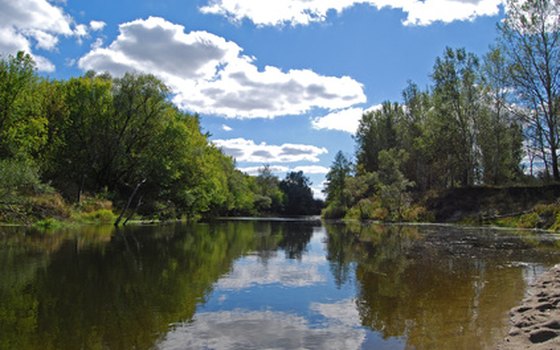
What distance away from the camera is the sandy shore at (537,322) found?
629 cm

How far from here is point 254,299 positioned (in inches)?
398

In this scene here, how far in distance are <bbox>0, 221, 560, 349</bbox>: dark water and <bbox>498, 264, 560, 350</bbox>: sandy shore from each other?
10.4 inches

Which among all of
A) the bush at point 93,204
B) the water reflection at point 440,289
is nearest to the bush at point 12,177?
the bush at point 93,204

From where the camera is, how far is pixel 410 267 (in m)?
14.9

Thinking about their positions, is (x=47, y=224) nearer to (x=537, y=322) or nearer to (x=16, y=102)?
(x=16, y=102)

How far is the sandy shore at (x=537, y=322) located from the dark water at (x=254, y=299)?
0.87ft

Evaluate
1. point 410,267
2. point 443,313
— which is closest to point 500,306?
point 443,313

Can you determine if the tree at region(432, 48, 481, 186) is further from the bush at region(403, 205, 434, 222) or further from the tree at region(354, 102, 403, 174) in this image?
the tree at region(354, 102, 403, 174)

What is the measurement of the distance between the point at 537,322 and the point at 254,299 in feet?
18.2

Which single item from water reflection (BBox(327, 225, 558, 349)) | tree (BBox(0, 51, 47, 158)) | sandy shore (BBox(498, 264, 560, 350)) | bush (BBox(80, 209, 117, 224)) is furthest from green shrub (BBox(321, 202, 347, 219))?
sandy shore (BBox(498, 264, 560, 350))

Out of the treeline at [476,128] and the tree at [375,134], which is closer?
the treeline at [476,128]

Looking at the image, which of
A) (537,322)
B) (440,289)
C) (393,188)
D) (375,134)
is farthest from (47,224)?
(375,134)

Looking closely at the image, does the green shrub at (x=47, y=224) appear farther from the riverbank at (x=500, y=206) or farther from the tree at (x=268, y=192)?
the tree at (x=268, y=192)

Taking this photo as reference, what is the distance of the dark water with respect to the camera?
22.9ft
